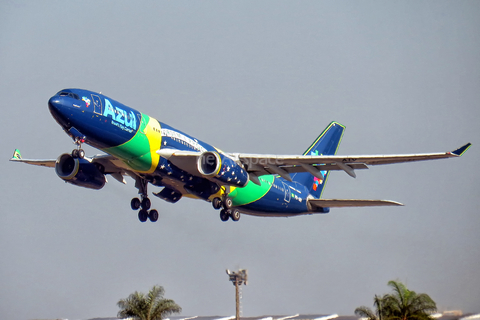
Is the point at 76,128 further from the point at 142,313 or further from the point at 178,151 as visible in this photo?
the point at 142,313

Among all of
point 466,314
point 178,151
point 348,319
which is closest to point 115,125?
point 178,151

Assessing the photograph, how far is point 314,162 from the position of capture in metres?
38.6

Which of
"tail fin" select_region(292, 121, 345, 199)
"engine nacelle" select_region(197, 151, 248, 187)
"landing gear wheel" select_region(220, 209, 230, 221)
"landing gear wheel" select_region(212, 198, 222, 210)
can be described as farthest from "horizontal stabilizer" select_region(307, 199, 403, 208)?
"engine nacelle" select_region(197, 151, 248, 187)

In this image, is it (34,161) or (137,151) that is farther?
(34,161)

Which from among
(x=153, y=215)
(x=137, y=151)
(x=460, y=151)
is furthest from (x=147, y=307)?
(x=460, y=151)

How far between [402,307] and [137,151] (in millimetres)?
19830

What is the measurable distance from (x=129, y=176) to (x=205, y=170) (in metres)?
7.09

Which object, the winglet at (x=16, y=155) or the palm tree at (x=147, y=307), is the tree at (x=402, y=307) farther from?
the winglet at (x=16, y=155)

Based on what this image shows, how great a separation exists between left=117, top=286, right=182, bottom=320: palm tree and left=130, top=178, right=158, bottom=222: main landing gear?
6.43 m

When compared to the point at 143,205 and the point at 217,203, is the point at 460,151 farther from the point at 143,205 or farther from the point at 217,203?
the point at 143,205

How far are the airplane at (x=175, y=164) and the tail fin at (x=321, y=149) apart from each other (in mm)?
2578

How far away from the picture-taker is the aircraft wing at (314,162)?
1438 inches

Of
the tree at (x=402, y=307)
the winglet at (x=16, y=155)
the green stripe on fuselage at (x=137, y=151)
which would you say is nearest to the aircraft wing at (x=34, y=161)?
the winglet at (x=16, y=155)

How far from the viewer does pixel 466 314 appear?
143 ft
